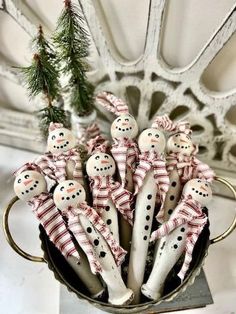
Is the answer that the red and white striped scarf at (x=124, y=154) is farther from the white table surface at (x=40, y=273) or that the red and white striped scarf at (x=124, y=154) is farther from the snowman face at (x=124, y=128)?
the white table surface at (x=40, y=273)

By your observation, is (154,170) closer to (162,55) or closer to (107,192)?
(107,192)

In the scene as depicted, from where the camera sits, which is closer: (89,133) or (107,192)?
(107,192)

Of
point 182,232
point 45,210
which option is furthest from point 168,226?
point 45,210

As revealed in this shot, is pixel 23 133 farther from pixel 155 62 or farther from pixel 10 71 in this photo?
pixel 155 62

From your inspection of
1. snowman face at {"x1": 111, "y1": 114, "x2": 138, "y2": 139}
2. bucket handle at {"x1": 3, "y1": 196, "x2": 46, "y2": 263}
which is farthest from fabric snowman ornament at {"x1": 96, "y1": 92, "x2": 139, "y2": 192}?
bucket handle at {"x1": 3, "y1": 196, "x2": 46, "y2": 263}

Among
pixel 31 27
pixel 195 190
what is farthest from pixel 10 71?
pixel 195 190

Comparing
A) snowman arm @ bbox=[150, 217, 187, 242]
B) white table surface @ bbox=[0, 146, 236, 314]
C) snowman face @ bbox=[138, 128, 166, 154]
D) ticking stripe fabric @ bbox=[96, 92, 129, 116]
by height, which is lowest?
white table surface @ bbox=[0, 146, 236, 314]

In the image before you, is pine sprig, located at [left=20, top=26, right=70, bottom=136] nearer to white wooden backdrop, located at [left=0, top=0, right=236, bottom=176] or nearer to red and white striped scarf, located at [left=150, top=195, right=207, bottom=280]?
white wooden backdrop, located at [left=0, top=0, right=236, bottom=176]
